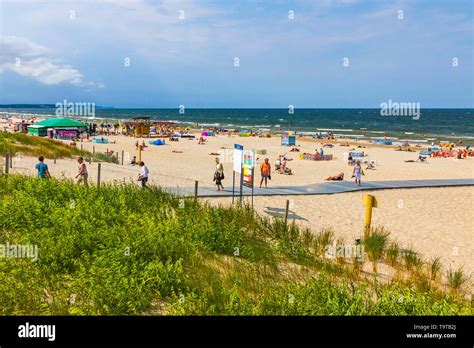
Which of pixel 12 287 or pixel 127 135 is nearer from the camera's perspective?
pixel 12 287

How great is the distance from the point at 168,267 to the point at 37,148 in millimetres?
22572

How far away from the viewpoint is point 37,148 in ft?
86.1

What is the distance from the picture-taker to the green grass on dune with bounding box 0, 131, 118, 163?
24.8 m

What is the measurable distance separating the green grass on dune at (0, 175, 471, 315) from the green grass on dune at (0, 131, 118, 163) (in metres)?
15.0

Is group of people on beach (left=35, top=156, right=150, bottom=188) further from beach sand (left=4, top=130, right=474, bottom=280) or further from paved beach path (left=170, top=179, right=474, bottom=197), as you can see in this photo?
beach sand (left=4, top=130, right=474, bottom=280)

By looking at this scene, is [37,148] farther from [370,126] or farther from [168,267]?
[370,126]

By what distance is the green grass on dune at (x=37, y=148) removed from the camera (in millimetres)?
24750

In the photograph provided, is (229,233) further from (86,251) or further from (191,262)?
(86,251)

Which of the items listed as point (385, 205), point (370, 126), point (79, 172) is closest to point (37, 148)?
point (79, 172)

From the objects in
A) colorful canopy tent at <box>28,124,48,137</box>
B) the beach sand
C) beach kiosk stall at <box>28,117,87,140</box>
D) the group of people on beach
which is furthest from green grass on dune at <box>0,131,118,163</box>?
colorful canopy tent at <box>28,124,48,137</box>

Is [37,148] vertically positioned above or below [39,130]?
below

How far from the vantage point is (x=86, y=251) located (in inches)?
287
